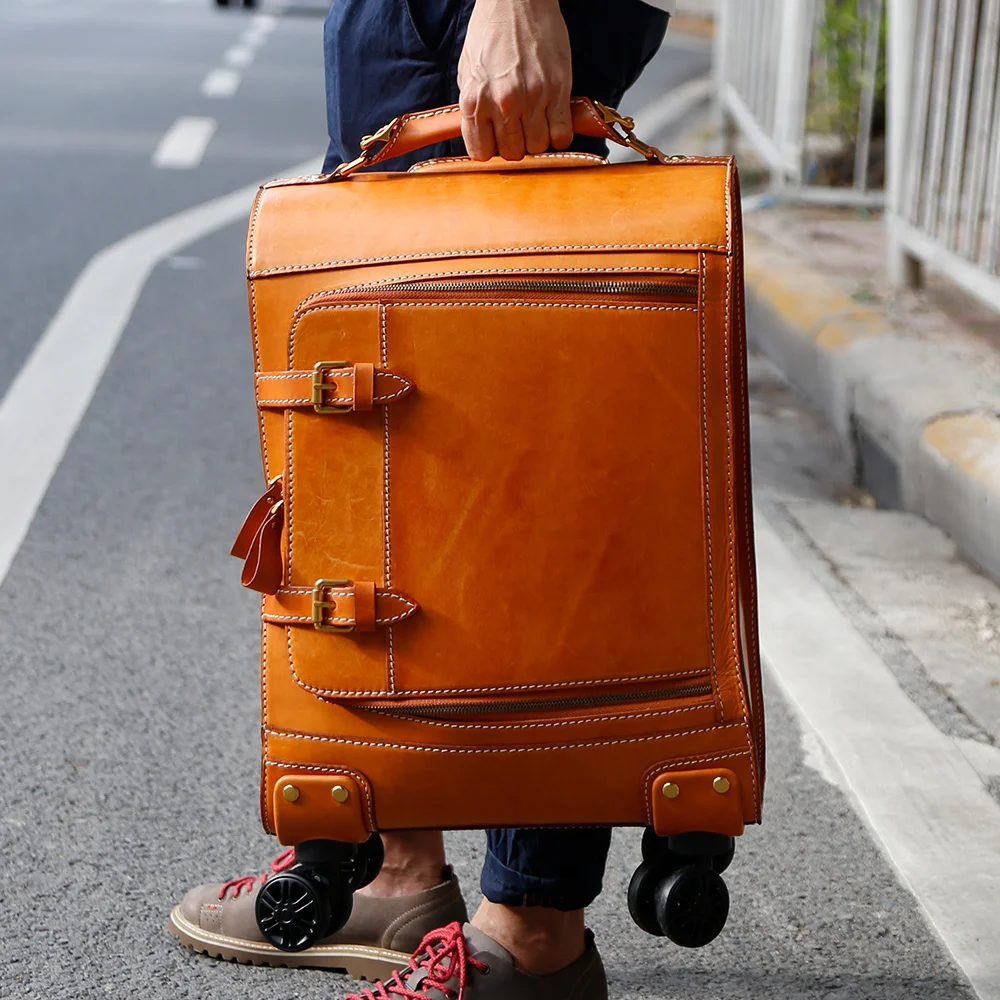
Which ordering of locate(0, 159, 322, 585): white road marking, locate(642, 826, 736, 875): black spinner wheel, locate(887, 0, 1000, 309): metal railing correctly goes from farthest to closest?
locate(887, 0, 1000, 309): metal railing, locate(0, 159, 322, 585): white road marking, locate(642, 826, 736, 875): black spinner wheel

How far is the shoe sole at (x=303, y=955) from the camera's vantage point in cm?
186

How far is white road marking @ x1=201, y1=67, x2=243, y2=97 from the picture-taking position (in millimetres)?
10531

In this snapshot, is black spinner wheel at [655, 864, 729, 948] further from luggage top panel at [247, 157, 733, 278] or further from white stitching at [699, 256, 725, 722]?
luggage top panel at [247, 157, 733, 278]

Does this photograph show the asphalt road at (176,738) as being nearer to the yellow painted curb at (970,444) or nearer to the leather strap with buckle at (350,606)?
the yellow painted curb at (970,444)

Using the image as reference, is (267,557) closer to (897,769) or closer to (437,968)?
(437,968)

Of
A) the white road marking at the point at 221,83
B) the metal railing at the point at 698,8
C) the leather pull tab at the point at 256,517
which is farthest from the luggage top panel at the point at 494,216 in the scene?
the metal railing at the point at 698,8

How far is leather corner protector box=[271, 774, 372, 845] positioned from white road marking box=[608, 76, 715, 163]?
702 cm

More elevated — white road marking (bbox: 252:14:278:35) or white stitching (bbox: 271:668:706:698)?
white stitching (bbox: 271:668:706:698)

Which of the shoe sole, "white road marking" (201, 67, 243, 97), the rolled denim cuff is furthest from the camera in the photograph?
"white road marking" (201, 67, 243, 97)

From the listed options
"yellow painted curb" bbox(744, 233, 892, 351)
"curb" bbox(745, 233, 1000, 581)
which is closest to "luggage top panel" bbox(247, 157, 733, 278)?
"curb" bbox(745, 233, 1000, 581)

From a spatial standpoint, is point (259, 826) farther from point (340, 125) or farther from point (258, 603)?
point (340, 125)

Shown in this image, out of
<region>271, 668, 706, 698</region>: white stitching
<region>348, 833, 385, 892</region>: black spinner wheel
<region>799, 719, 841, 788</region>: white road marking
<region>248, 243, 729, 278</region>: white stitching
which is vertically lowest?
<region>799, 719, 841, 788</region>: white road marking

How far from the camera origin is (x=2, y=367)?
172 inches

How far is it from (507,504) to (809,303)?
326 centimetres
